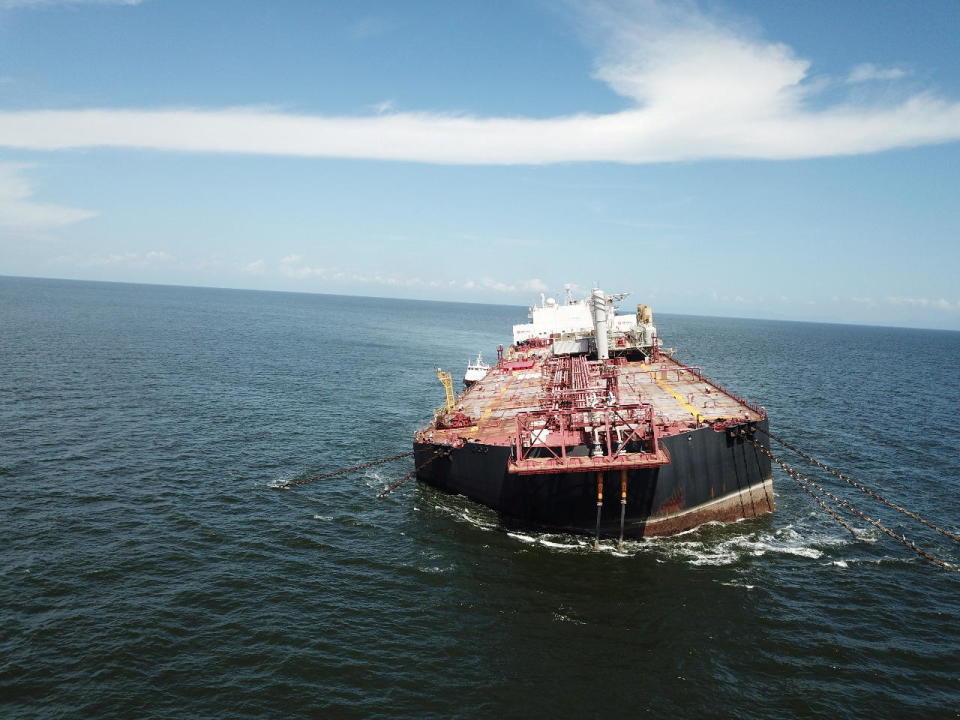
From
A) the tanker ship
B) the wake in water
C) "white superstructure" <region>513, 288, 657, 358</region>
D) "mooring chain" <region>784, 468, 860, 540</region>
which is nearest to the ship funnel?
"white superstructure" <region>513, 288, 657, 358</region>

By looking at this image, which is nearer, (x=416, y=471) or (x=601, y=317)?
(x=416, y=471)

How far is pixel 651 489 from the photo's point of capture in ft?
115

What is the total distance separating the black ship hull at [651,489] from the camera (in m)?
35.0

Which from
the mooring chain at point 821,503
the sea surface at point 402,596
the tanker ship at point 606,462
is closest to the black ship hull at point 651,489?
the tanker ship at point 606,462

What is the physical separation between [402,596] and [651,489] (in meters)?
16.8

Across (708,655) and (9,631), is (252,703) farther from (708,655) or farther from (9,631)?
(708,655)

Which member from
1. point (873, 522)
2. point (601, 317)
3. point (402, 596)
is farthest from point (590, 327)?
point (402, 596)

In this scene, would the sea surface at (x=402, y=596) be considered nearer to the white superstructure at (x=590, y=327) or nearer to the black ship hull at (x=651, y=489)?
the black ship hull at (x=651, y=489)

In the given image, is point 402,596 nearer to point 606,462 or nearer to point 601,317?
point 606,462

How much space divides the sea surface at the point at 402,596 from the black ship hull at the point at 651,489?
4.14ft

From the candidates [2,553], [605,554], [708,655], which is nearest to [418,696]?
[708,655]

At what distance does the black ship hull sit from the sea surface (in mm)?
1260

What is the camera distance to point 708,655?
81.7 ft

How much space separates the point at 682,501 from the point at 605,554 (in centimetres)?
672
